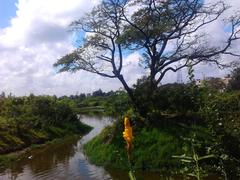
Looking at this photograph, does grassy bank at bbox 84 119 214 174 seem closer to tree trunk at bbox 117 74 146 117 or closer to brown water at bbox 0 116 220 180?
brown water at bbox 0 116 220 180

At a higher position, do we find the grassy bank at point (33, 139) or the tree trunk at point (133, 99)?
the tree trunk at point (133, 99)

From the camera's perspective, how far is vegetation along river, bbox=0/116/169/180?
17594 mm

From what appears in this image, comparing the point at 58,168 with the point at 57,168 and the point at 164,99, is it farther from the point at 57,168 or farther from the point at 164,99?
the point at 164,99

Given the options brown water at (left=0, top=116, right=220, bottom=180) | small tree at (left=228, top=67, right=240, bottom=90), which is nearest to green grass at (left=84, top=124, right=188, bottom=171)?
brown water at (left=0, top=116, right=220, bottom=180)

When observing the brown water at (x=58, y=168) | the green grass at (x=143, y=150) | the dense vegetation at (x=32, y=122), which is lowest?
the brown water at (x=58, y=168)

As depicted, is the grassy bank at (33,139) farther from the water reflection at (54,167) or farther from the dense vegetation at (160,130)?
the dense vegetation at (160,130)

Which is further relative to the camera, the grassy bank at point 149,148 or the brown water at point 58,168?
the grassy bank at point 149,148

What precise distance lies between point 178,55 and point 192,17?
2.16 metres

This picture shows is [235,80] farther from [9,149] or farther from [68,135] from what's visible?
[9,149]

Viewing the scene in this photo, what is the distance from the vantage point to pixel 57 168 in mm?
20422

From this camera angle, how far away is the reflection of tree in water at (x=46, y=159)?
69.2ft

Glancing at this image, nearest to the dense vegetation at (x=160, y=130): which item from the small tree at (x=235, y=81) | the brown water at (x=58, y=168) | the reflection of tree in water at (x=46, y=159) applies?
the brown water at (x=58, y=168)

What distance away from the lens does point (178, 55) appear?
76.1 feet

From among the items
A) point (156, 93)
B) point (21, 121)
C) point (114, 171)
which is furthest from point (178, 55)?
point (21, 121)
